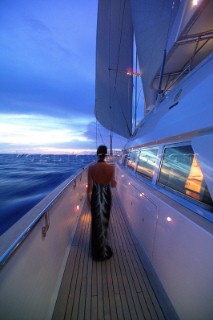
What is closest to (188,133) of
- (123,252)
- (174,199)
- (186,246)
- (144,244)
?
(174,199)

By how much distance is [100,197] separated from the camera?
231cm

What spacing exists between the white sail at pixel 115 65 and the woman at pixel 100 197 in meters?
9.29

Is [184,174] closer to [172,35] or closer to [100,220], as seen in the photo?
[100,220]

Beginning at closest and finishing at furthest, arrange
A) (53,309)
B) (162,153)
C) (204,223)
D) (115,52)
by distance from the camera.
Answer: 1. (204,223)
2. (53,309)
3. (162,153)
4. (115,52)

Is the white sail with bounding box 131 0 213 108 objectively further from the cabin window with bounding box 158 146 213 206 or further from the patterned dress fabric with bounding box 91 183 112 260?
the patterned dress fabric with bounding box 91 183 112 260

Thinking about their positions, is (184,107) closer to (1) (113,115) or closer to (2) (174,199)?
(2) (174,199)

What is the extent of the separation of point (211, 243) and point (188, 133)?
114 centimetres

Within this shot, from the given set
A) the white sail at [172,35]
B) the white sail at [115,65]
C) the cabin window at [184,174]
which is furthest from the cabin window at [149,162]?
the white sail at [115,65]

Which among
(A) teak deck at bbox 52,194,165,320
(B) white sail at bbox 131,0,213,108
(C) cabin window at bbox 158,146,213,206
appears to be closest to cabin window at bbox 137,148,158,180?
(C) cabin window at bbox 158,146,213,206

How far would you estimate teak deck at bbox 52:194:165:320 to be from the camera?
63.4 inches

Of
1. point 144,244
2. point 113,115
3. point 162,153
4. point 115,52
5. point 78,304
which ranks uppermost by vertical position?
point 115,52

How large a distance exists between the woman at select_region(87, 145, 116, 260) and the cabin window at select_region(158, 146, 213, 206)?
0.79 m

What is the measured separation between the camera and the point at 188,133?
5.88ft

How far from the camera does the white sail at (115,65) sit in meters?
11.5
